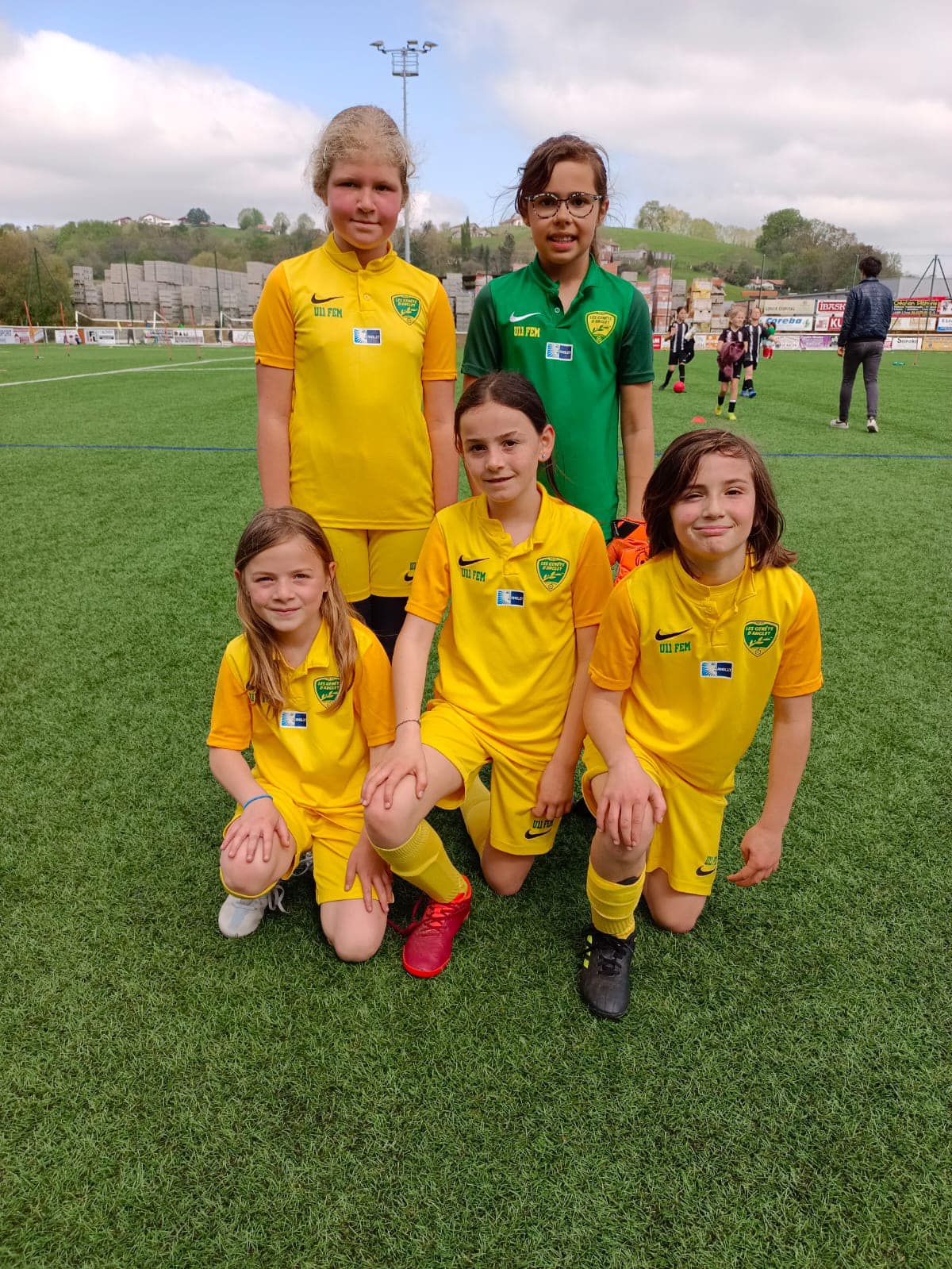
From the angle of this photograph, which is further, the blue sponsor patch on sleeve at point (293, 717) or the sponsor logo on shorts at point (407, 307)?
the sponsor logo on shorts at point (407, 307)

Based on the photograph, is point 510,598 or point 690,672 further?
point 510,598

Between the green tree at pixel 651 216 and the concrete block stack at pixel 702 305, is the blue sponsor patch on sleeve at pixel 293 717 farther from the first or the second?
the green tree at pixel 651 216

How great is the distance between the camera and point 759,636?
76.0 inches

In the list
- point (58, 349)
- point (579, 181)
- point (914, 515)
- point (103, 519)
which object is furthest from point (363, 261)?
point (58, 349)

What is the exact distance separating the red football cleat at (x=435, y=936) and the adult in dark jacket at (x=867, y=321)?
9.11m

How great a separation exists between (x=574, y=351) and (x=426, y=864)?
61.4 inches

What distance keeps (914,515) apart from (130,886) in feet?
21.2

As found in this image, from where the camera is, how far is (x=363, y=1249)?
140 cm

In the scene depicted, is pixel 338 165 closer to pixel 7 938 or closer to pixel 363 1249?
pixel 7 938

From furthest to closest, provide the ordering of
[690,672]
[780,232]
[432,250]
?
[780,232], [432,250], [690,672]

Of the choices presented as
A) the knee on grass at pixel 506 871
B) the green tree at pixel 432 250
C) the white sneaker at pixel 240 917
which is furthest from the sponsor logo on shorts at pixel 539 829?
the green tree at pixel 432 250

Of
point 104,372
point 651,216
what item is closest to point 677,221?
point 651,216

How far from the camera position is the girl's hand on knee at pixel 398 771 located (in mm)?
1913

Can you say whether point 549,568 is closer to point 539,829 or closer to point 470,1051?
point 539,829
